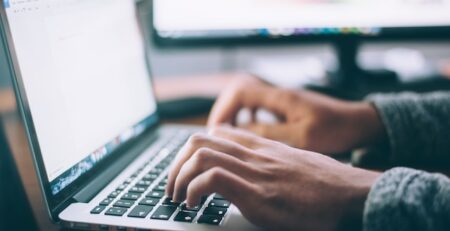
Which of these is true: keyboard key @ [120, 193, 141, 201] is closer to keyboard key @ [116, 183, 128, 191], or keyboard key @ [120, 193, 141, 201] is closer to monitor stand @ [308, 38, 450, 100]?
keyboard key @ [116, 183, 128, 191]

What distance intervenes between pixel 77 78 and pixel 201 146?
0.16 metres

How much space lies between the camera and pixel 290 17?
0.87 metres

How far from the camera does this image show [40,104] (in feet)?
1.48

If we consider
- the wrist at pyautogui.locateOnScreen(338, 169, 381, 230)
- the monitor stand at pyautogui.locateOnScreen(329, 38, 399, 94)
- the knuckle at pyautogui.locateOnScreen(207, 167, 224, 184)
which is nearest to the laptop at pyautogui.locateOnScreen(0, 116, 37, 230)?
the knuckle at pyautogui.locateOnScreen(207, 167, 224, 184)

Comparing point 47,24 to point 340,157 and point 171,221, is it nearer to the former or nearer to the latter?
point 171,221

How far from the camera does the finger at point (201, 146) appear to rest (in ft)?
1.51

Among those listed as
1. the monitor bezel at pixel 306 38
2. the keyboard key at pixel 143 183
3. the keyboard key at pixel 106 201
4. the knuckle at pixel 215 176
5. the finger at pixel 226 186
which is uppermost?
the monitor bezel at pixel 306 38

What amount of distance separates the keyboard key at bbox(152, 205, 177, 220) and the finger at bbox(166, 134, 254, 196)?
17 mm

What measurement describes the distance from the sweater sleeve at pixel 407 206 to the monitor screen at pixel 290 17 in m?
0.51

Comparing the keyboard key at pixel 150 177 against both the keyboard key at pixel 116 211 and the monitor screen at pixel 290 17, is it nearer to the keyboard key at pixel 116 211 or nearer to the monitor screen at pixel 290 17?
the keyboard key at pixel 116 211

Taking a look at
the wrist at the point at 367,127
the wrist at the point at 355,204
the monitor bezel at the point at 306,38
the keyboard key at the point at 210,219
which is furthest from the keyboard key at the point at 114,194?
the monitor bezel at the point at 306,38

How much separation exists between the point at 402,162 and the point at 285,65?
513 millimetres

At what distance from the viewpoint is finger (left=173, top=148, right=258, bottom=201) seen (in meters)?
0.43

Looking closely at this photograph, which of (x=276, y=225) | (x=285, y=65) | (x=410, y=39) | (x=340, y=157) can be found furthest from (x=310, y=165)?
(x=285, y=65)
